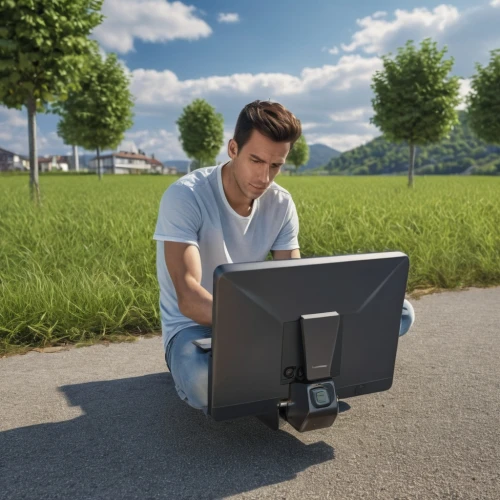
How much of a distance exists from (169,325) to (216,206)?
598 millimetres

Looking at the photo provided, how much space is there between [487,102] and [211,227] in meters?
26.4

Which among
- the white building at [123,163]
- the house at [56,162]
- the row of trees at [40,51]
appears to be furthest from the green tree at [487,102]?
the house at [56,162]

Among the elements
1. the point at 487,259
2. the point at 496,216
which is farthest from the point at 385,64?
the point at 487,259

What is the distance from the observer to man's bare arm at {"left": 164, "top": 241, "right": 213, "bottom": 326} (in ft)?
6.93

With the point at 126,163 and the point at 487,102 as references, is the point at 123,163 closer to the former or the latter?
the point at 126,163

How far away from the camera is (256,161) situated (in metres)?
2.29

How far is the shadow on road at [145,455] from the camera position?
1.90 metres

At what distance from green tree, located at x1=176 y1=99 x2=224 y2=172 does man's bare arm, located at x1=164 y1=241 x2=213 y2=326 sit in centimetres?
4144

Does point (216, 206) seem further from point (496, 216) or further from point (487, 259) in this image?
point (496, 216)

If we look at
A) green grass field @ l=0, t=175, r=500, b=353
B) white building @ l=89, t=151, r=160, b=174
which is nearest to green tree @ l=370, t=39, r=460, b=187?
green grass field @ l=0, t=175, r=500, b=353

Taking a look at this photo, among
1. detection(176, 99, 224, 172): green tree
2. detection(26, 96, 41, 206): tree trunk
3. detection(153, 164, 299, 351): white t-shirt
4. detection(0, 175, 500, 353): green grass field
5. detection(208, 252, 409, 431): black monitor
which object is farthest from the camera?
detection(176, 99, 224, 172): green tree

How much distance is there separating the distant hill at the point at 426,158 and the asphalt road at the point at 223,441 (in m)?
147

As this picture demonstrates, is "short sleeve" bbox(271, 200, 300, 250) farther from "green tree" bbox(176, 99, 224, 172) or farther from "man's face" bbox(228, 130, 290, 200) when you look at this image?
"green tree" bbox(176, 99, 224, 172)

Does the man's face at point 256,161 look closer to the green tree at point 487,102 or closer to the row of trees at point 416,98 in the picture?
the row of trees at point 416,98
